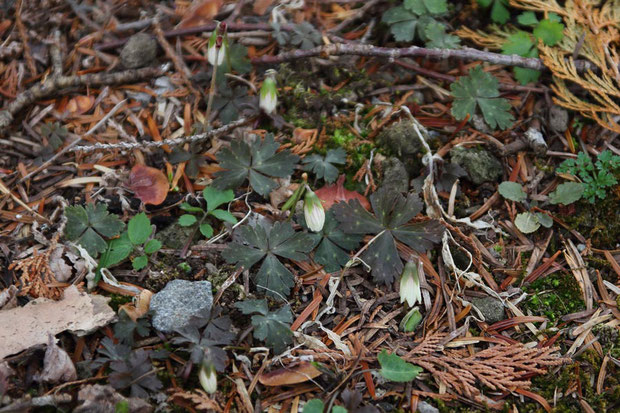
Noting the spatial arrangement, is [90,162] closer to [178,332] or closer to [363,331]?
[178,332]

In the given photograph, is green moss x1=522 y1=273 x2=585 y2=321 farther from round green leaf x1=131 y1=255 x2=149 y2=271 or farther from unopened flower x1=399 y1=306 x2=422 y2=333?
round green leaf x1=131 y1=255 x2=149 y2=271

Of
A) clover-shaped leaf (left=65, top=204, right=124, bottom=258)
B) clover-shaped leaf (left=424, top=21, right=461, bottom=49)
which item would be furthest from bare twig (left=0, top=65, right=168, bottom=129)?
clover-shaped leaf (left=424, top=21, right=461, bottom=49)

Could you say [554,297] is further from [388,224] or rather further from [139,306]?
[139,306]

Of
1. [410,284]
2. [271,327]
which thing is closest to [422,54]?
[410,284]

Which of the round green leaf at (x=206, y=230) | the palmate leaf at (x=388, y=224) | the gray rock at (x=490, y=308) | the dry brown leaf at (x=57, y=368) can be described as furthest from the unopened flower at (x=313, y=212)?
the dry brown leaf at (x=57, y=368)

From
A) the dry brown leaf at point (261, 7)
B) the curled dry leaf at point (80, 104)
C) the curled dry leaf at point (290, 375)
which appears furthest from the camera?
the dry brown leaf at point (261, 7)

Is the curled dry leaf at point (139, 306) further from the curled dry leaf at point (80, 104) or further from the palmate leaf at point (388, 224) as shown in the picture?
the curled dry leaf at point (80, 104)
